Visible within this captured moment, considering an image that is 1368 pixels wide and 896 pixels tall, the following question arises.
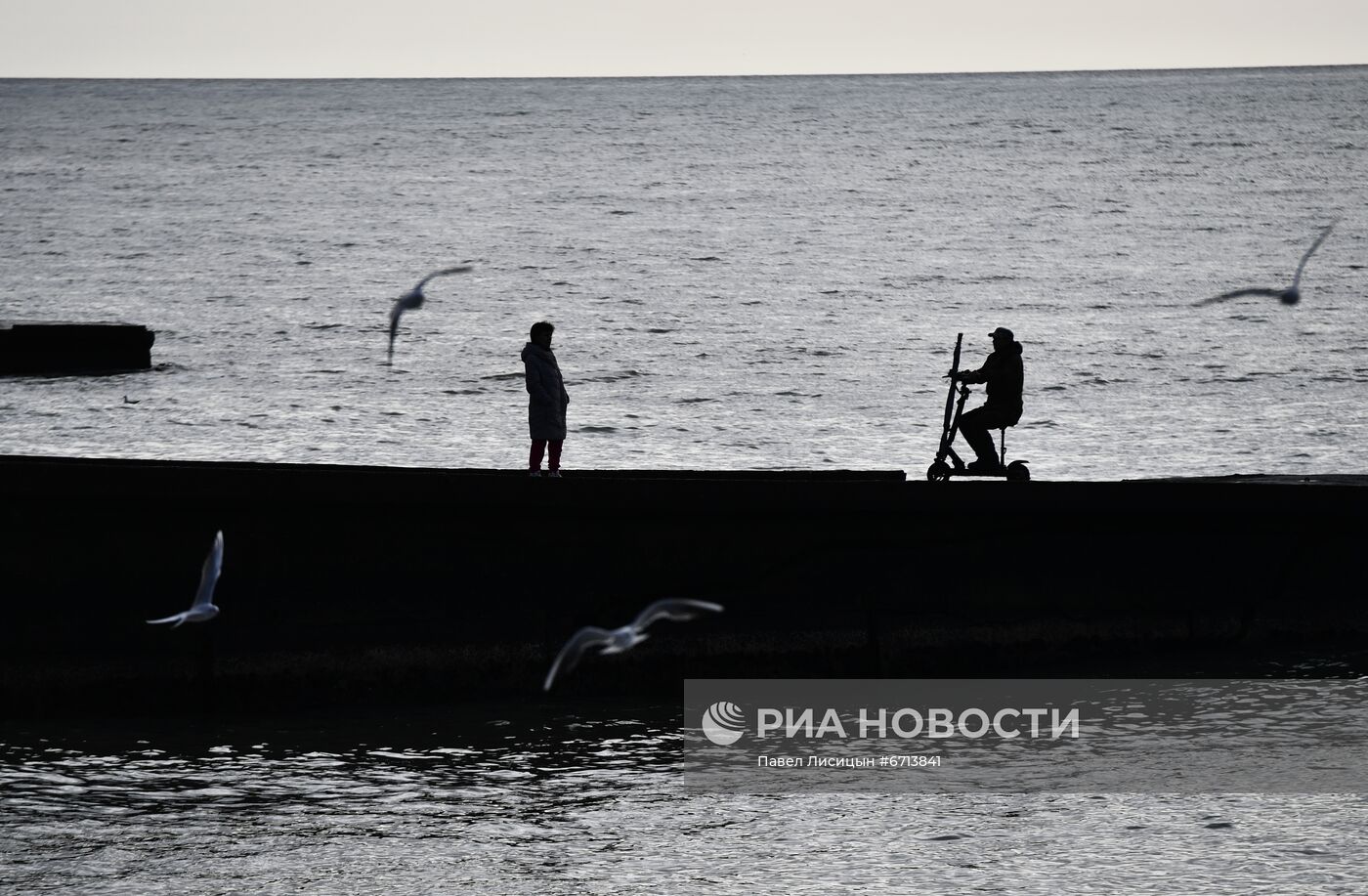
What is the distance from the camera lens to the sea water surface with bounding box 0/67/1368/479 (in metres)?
41.2

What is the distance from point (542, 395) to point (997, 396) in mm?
4100

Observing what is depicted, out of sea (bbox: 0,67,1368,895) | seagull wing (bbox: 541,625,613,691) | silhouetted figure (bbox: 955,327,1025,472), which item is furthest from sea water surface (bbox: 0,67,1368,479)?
seagull wing (bbox: 541,625,613,691)

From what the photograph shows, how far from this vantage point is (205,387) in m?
49.1

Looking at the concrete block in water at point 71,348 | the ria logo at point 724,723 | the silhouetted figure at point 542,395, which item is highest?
the concrete block in water at point 71,348

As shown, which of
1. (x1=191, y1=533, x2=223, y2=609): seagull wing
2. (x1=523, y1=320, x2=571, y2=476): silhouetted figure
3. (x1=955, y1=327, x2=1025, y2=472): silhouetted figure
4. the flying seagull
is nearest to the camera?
the flying seagull

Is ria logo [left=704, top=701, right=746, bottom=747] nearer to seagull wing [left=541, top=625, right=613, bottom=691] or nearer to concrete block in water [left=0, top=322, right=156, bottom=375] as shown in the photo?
seagull wing [left=541, top=625, right=613, bottom=691]

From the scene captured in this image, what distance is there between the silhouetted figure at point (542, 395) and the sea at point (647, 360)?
2.37m

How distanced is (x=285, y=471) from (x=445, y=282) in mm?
71136

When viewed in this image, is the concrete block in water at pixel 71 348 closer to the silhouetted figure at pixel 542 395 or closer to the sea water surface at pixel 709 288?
the sea water surface at pixel 709 288

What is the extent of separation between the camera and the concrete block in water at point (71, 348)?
154 ft

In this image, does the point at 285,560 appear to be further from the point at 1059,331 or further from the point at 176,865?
the point at 1059,331

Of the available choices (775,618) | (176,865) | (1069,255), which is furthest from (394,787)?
(1069,255)

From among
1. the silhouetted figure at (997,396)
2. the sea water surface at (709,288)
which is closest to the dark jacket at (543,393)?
the silhouetted figure at (997,396)

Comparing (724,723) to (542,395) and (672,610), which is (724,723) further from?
(542,395)
